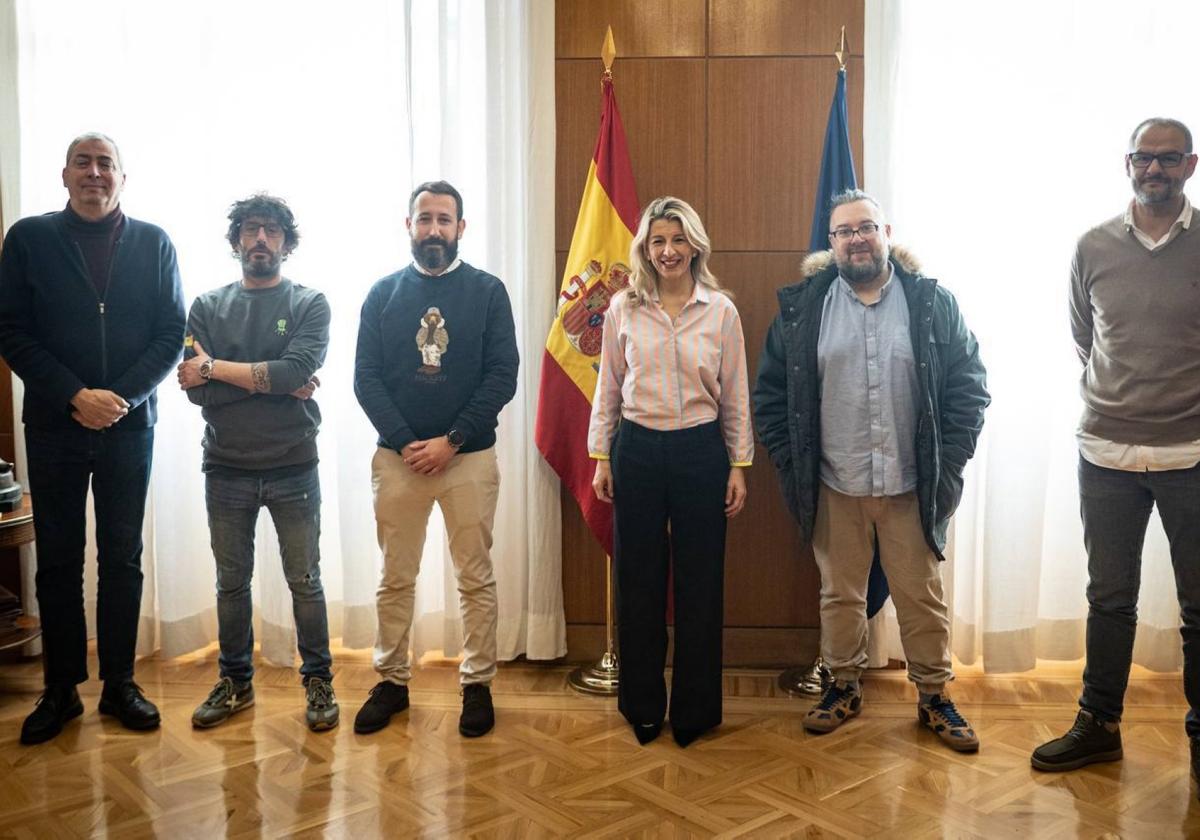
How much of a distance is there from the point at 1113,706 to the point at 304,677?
2437mm

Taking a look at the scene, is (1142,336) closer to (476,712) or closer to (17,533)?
(476,712)

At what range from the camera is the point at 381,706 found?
326cm

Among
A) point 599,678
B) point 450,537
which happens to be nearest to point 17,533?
point 450,537

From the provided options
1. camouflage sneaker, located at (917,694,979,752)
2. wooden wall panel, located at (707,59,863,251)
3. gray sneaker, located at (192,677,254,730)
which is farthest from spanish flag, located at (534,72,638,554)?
gray sneaker, located at (192,677,254,730)

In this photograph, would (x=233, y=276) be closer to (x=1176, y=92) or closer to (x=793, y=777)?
(x=793, y=777)

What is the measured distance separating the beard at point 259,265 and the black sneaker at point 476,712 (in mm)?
1440

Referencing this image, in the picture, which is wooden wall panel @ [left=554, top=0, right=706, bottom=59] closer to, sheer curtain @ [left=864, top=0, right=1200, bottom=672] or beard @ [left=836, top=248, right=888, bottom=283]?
sheer curtain @ [left=864, top=0, right=1200, bottom=672]

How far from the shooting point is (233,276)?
12.6ft

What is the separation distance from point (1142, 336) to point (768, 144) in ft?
4.74

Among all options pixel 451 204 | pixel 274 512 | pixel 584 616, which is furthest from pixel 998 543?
pixel 274 512

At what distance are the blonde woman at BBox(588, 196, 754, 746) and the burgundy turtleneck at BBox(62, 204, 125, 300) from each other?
60.6 inches

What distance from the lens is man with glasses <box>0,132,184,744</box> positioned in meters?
3.11

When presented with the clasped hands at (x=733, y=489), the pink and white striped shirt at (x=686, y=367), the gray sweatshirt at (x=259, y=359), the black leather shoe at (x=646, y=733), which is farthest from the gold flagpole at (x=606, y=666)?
the gray sweatshirt at (x=259, y=359)

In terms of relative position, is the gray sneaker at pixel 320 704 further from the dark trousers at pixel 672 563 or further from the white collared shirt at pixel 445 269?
the white collared shirt at pixel 445 269
